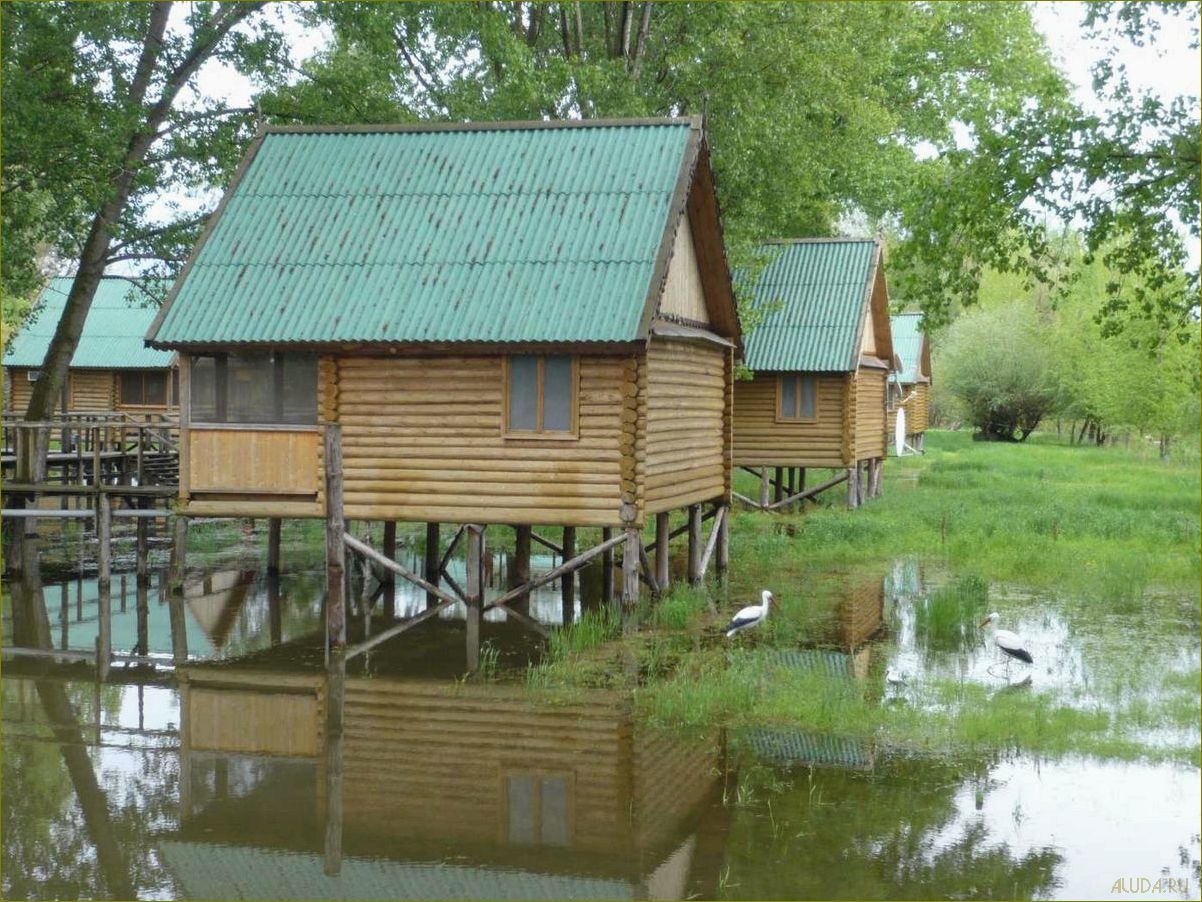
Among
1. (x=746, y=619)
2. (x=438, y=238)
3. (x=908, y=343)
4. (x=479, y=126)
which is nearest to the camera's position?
(x=746, y=619)

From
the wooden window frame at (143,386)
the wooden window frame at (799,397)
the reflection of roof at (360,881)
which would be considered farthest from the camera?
the wooden window frame at (143,386)

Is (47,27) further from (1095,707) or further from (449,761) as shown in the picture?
(1095,707)

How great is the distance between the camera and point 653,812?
11383 mm

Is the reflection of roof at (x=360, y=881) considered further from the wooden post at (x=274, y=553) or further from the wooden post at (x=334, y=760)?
the wooden post at (x=274, y=553)

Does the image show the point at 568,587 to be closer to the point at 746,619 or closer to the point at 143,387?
the point at 746,619

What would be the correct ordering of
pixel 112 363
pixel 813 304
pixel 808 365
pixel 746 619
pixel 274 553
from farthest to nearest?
pixel 112 363, pixel 813 304, pixel 808 365, pixel 274 553, pixel 746 619

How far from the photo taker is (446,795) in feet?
39.1

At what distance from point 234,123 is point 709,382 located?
1052cm

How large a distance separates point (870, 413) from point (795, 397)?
4746 millimetres

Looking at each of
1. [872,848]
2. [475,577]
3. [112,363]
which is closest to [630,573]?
[475,577]

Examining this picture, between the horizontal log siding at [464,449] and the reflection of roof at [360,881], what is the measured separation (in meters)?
8.40

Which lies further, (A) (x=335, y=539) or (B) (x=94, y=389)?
(B) (x=94, y=389)

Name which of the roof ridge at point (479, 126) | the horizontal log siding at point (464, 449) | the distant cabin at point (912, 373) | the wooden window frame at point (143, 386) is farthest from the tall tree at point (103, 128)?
the distant cabin at point (912, 373)

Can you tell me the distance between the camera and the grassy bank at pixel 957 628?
13555 millimetres
